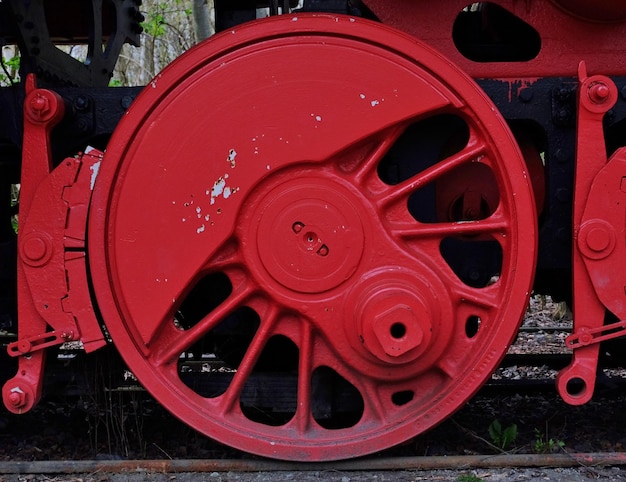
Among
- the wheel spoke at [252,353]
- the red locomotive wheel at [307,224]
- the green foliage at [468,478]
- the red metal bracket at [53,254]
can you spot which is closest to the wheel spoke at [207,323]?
the red locomotive wheel at [307,224]

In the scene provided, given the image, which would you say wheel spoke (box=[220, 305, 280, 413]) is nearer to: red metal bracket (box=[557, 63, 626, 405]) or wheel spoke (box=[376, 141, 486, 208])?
wheel spoke (box=[376, 141, 486, 208])

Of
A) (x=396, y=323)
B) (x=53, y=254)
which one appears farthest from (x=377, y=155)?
(x=53, y=254)

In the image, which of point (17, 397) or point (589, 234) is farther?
point (17, 397)

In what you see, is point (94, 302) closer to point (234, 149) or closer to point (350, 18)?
point (234, 149)

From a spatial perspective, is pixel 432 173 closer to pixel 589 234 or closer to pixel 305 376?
pixel 589 234

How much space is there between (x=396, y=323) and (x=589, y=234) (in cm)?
78

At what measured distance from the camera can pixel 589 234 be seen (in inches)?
108

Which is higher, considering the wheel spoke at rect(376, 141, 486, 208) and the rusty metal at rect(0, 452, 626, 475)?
the wheel spoke at rect(376, 141, 486, 208)

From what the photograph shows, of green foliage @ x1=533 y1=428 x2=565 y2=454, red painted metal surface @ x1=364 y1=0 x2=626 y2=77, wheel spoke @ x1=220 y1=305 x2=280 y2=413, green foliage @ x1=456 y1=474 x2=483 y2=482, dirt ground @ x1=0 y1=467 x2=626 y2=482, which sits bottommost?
green foliage @ x1=533 y1=428 x2=565 y2=454

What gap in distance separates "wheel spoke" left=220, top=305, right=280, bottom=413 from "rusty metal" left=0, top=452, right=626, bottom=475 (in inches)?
9.7

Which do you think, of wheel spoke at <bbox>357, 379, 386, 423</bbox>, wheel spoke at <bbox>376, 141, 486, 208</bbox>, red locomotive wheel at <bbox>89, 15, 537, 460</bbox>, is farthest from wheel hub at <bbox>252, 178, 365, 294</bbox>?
wheel spoke at <bbox>357, 379, 386, 423</bbox>

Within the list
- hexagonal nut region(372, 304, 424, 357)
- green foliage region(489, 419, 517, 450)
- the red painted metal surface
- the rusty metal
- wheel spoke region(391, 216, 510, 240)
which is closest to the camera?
hexagonal nut region(372, 304, 424, 357)

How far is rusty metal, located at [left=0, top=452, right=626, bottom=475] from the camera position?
2.85 meters

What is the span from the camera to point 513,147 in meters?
2.71
